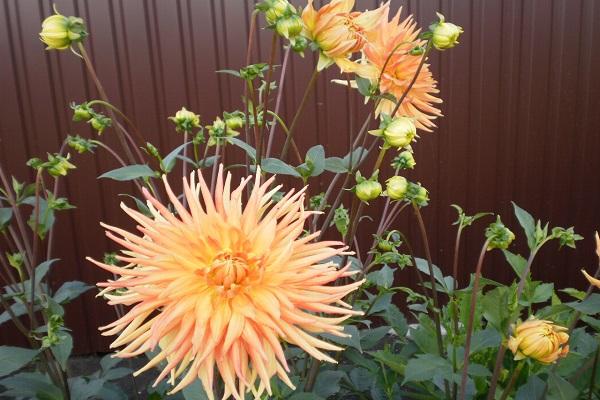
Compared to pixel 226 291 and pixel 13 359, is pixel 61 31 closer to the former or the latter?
pixel 226 291

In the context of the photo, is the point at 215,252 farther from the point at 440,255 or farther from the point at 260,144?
the point at 440,255

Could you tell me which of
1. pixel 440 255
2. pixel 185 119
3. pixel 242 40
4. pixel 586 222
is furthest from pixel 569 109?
pixel 185 119

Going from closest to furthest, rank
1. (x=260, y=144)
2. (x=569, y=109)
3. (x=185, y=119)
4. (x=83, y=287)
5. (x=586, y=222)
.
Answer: (x=260, y=144) → (x=185, y=119) → (x=83, y=287) → (x=569, y=109) → (x=586, y=222)

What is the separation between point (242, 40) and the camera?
217cm

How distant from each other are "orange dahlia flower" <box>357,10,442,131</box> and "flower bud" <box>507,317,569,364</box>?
324mm

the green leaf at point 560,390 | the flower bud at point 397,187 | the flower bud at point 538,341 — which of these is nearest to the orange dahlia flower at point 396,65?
the flower bud at point 397,187

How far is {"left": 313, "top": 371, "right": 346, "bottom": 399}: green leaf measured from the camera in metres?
0.98

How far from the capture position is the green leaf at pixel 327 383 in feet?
3.22

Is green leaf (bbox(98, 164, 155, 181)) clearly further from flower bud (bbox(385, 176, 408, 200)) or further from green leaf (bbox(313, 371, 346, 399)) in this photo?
green leaf (bbox(313, 371, 346, 399))

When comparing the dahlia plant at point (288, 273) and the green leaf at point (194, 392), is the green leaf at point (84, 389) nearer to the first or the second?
the dahlia plant at point (288, 273)

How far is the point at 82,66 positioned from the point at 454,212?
167cm

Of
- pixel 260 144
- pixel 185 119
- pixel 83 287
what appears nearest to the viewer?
pixel 260 144

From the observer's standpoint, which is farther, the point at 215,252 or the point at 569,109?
the point at 569,109

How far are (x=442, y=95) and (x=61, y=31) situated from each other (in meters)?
1.85
